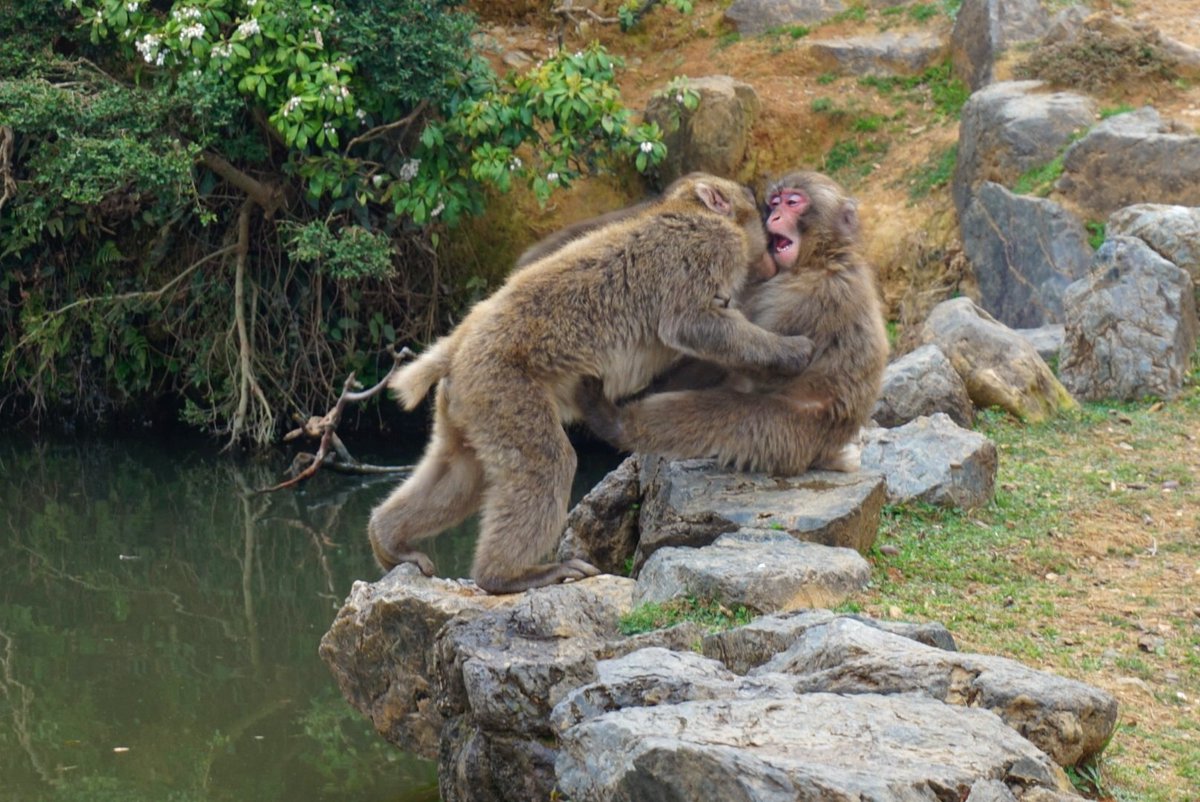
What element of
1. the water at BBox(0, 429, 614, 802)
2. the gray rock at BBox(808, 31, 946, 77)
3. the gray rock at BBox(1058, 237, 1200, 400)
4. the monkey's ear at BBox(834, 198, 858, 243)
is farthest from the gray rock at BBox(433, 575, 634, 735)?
the gray rock at BBox(808, 31, 946, 77)

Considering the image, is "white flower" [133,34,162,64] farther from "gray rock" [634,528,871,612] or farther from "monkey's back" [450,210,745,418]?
"gray rock" [634,528,871,612]

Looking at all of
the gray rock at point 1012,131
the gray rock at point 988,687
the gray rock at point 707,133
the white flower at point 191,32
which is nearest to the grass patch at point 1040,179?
the gray rock at point 1012,131

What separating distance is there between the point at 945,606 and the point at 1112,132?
6879 millimetres

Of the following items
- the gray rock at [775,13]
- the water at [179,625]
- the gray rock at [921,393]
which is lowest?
the water at [179,625]

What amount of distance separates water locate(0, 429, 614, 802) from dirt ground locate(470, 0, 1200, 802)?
303 cm

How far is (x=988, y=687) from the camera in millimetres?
4047

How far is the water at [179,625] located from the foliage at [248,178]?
781 mm

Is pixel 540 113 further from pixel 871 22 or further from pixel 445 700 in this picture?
pixel 445 700

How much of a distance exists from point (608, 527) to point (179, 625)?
11.4ft

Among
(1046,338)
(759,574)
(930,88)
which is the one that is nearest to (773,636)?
(759,574)

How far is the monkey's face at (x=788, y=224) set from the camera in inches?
251

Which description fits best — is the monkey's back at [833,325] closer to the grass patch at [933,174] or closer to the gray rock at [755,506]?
the gray rock at [755,506]

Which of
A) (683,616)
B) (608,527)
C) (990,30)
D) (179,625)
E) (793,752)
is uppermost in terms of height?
(990,30)

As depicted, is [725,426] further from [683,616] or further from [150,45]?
[150,45]
